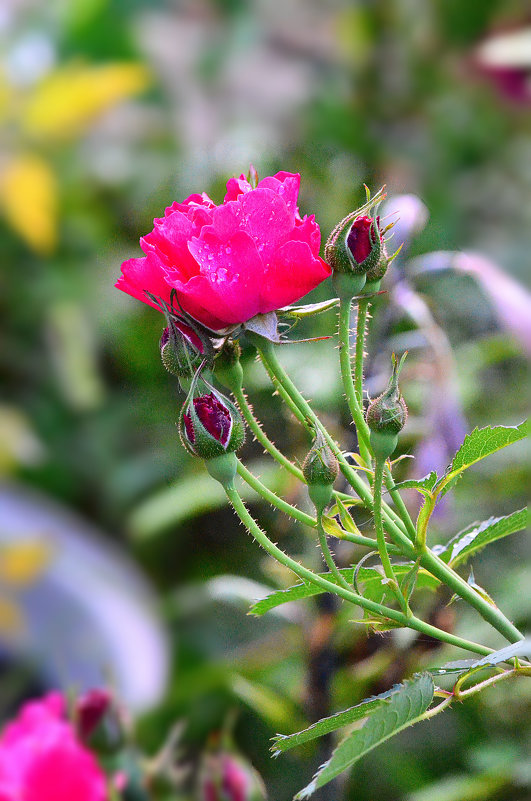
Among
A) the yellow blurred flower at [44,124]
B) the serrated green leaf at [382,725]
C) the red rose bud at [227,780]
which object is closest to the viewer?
the serrated green leaf at [382,725]

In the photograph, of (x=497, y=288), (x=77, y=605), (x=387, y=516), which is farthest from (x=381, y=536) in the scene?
(x=77, y=605)

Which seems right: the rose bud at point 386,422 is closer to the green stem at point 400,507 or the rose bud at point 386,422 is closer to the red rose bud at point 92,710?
the green stem at point 400,507

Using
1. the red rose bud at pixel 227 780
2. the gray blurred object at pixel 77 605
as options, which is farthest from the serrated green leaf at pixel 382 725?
the gray blurred object at pixel 77 605

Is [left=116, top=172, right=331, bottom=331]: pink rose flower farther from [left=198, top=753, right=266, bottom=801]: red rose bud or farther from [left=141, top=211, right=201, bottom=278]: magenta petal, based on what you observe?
[left=198, top=753, right=266, bottom=801]: red rose bud

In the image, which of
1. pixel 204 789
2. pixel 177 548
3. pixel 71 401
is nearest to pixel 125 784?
pixel 204 789

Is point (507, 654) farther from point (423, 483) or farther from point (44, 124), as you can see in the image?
point (44, 124)

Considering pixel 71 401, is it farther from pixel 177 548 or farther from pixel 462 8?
pixel 462 8

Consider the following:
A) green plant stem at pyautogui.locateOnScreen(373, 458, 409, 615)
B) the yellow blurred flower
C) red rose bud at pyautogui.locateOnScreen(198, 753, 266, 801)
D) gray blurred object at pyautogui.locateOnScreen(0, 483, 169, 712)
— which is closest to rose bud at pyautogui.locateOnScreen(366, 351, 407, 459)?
green plant stem at pyautogui.locateOnScreen(373, 458, 409, 615)
